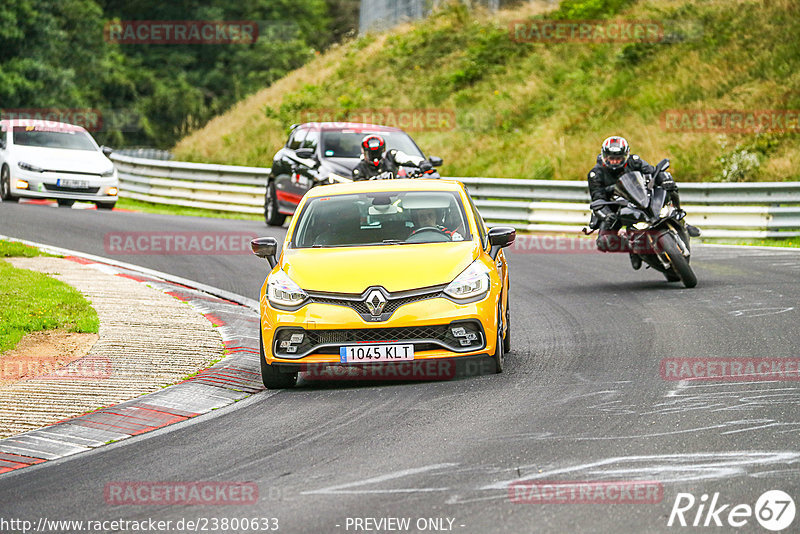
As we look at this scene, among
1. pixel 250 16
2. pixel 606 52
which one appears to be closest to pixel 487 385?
pixel 606 52

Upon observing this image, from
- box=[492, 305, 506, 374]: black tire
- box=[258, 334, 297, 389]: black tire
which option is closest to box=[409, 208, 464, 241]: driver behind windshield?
box=[492, 305, 506, 374]: black tire

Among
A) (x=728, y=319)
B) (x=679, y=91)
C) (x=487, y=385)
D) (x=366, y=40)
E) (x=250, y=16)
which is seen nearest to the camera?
(x=487, y=385)

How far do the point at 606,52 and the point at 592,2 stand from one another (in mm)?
2725

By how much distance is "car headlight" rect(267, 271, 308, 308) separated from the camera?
934 centimetres

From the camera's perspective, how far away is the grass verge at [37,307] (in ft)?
37.8

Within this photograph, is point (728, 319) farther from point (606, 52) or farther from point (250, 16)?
point (250, 16)

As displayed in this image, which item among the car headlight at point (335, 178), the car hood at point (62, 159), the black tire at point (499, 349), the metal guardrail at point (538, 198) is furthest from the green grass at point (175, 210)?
the black tire at point (499, 349)

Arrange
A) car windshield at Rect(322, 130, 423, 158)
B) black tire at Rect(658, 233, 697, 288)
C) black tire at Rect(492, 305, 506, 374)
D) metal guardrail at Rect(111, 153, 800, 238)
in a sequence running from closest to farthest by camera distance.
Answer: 1. black tire at Rect(492, 305, 506, 374)
2. black tire at Rect(658, 233, 697, 288)
3. metal guardrail at Rect(111, 153, 800, 238)
4. car windshield at Rect(322, 130, 423, 158)

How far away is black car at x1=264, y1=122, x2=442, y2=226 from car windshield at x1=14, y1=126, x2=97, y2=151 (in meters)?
5.86

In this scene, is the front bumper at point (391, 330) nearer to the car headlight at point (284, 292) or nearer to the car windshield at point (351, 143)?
the car headlight at point (284, 292)

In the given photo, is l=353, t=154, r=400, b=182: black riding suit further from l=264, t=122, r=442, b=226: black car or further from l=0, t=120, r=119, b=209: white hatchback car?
l=0, t=120, r=119, b=209: white hatchback car

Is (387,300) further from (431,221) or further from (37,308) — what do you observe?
(37,308)

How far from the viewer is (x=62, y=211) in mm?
23922

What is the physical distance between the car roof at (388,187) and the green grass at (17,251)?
284 inches
